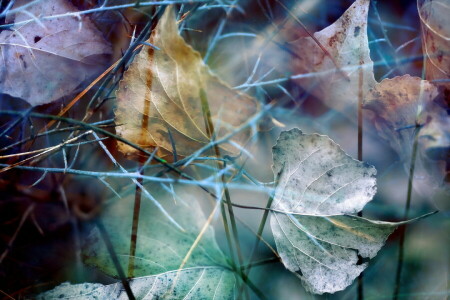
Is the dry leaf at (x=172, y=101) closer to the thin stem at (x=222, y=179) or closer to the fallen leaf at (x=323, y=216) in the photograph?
the thin stem at (x=222, y=179)

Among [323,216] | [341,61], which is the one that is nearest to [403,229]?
[323,216]

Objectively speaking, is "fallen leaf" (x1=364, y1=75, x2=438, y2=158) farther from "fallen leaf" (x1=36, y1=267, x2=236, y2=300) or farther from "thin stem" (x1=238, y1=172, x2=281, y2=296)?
"fallen leaf" (x1=36, y1=267, x2=236, y2=300)

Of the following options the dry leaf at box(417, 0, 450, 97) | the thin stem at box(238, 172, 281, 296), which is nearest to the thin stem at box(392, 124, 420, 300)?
the dry leaf at box(417, 0, 450, 97)

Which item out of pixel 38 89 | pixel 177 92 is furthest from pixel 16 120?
pixel 177 92

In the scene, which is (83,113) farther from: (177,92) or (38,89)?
(177,92)

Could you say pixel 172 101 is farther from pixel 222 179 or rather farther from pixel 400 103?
pixel 400 103

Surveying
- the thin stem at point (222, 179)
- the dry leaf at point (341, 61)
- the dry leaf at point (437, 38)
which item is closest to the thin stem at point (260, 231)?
the thin stem at point (222, 179)
